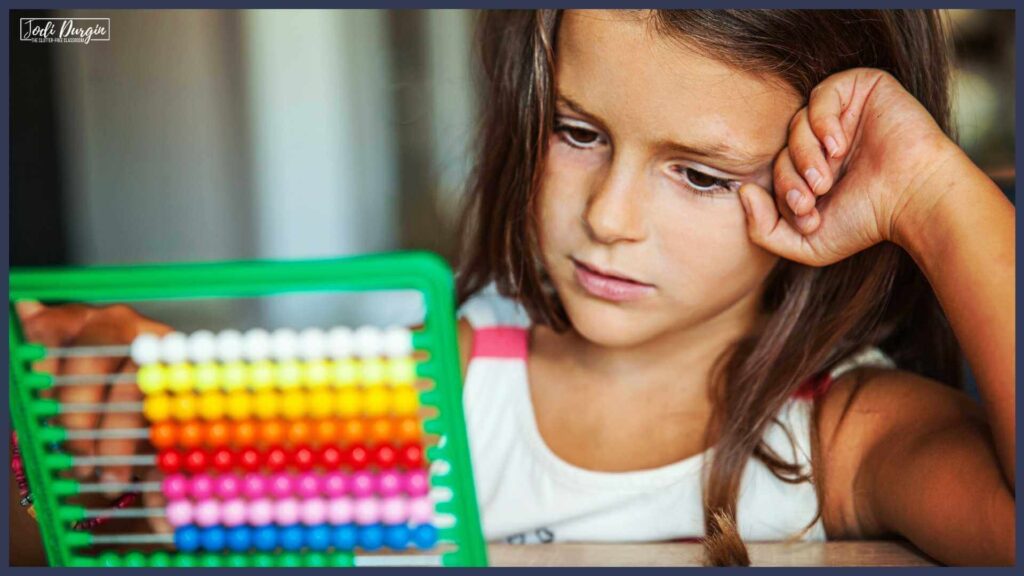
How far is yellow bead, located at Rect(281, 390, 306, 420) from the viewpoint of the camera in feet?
2.28

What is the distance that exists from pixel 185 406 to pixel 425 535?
196 millimetres

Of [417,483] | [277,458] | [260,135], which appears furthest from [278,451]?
[260,135]

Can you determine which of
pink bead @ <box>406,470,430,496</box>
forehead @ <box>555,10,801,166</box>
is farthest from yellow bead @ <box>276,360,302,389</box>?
forehead @ <box>555,10,801,166</box>

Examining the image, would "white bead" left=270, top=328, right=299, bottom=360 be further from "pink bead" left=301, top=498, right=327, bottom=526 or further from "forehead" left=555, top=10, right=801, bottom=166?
"forehead" left=555, top=10, right=801, bottom=166

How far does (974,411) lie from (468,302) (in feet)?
2.01

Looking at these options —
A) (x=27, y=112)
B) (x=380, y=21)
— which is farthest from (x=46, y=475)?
(x=380, y=21)

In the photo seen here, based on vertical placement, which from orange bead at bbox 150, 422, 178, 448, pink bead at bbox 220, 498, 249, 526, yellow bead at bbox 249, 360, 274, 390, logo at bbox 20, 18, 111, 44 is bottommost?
pink bead at bbox 220, 498, 249, 526

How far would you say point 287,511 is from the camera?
2.32 ft

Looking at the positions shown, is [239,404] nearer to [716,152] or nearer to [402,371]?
[402,371]

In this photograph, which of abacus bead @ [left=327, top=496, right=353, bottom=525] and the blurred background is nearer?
abacus bead @ [left=327, top=496, right=353, bottom=525]

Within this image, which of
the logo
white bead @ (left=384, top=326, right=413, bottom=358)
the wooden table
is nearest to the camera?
white bead @ (left=384, top=326, right=413, bottom=358)

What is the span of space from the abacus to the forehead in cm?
31

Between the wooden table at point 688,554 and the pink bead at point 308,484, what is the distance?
184 mm

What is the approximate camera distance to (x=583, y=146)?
0.94 metres
